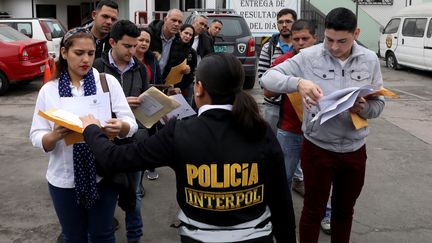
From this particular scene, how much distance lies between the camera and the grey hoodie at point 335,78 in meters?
2.93

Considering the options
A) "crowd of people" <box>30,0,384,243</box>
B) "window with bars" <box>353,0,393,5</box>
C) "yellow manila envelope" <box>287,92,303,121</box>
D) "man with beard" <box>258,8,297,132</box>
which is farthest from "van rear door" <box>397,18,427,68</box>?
"yellow manila envelope" <box>287,92,303,121</box>

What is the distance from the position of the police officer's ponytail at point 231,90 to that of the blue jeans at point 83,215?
109 cm

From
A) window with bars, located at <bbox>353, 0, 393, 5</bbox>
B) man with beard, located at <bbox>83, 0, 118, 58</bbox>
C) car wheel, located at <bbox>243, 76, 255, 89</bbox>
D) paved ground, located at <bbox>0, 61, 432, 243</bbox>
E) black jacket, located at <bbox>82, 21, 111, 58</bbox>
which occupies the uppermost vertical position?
window with bars, located at <bbox>353, 0, 393, 5</bbox>

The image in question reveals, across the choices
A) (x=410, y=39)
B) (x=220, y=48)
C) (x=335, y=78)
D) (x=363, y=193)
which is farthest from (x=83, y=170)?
(x=410, y=39)

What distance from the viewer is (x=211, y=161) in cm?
192

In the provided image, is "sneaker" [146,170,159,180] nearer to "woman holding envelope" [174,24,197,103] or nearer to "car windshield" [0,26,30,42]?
"woman holding envelope" [174,24,197,103]

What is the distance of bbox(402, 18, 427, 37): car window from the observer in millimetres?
14654

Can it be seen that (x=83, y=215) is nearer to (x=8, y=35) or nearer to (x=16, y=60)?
(x=16, y=60)

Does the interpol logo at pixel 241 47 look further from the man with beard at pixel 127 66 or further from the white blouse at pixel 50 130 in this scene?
the white blouse at pixel 50 130

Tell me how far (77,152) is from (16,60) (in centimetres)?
899

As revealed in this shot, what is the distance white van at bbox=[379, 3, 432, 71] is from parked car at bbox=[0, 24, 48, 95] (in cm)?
1060

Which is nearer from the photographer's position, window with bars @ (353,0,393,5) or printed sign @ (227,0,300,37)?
printed sign @ (227,0,300,37)

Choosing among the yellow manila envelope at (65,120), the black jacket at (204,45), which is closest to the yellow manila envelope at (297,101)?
the yellow manila envelope at (65,120)

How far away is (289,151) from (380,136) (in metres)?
4.08
